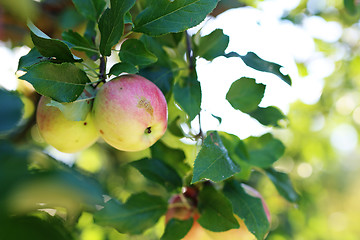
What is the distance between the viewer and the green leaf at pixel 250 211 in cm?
76

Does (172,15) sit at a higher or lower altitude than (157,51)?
higher

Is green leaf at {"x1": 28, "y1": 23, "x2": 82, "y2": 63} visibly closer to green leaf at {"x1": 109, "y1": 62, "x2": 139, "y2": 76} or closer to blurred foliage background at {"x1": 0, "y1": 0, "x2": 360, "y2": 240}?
green leaf at {"x1": 109, "y1": 62, "x2": 139, "y2": 76}

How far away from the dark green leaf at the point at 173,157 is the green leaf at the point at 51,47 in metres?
0.35

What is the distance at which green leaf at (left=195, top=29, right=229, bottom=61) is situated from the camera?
823mm

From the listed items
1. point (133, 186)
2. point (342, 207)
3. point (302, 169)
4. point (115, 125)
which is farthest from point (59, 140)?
point (342, 207)

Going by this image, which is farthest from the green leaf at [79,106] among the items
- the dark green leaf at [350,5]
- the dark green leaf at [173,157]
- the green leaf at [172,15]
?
the dark green leaf at [350,5]

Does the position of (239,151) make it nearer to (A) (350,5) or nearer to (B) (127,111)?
(B) (127,111)

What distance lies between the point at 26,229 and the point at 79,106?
471mm

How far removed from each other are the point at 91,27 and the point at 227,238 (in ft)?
1.92

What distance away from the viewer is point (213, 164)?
26.3 inches

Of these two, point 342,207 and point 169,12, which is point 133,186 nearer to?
point 169,12

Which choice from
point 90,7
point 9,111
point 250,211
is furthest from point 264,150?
point 9,111

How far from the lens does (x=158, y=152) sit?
0.92m

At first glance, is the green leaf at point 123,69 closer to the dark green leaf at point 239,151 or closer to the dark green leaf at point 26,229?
the dark green leaf at point 239,151
